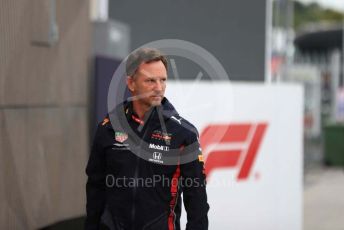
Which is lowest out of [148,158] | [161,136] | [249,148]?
[249,148]

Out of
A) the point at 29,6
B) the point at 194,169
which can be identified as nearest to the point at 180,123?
the point at 194,169

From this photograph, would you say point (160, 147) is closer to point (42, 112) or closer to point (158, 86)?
point (158, 86)

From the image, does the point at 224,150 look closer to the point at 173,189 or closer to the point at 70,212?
the point at 70,212

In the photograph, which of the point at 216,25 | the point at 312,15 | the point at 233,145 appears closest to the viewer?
the point at 233,145

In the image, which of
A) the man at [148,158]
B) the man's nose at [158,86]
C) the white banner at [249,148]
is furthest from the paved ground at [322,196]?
the man's nose at [158,86]

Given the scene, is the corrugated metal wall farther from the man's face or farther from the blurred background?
the man's face

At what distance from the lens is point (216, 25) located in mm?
8945

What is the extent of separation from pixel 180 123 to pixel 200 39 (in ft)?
18.6

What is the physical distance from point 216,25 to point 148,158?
593cm

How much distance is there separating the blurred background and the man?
1.26 m

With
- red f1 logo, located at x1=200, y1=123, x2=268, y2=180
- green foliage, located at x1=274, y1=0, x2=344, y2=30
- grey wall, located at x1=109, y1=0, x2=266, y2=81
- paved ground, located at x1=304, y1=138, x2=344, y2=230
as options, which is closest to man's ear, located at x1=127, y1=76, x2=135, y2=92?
red f1 logo, located at x1=200, y1=123, x2=268, y2=180

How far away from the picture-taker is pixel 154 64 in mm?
3170

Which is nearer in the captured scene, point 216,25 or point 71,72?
point 71,72

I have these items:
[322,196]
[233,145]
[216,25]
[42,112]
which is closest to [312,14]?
[322,196]
